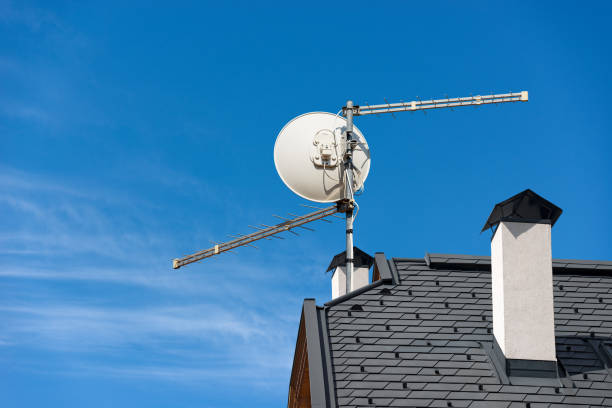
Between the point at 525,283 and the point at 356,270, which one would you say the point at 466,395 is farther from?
the point at 356,270

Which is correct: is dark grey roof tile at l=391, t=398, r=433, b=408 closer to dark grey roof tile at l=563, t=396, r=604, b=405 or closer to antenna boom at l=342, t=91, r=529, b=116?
dark grey roof tile at l=563, t=396, r=604, b=405

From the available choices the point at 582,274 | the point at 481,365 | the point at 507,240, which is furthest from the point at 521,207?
the point at 582,274

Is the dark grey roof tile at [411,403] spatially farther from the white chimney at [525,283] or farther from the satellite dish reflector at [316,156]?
the satellite dish reflector at [316,156]

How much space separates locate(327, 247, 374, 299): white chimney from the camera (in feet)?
60.9

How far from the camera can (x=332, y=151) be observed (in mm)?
18719

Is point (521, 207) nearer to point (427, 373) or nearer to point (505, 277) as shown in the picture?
point (505, 277)

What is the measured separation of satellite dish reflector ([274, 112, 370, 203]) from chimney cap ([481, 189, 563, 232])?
6.86 m

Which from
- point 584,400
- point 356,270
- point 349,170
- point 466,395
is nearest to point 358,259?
point 356,270

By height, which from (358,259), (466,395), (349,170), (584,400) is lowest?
(584,400)

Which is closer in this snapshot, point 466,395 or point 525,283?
point 466,395

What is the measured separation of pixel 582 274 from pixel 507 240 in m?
3.24

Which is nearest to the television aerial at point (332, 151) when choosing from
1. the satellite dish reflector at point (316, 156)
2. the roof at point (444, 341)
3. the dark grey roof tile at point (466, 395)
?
the satellite dish reflector at point (316, 156)

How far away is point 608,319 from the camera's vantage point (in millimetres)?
13414

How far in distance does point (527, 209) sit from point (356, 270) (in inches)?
266
